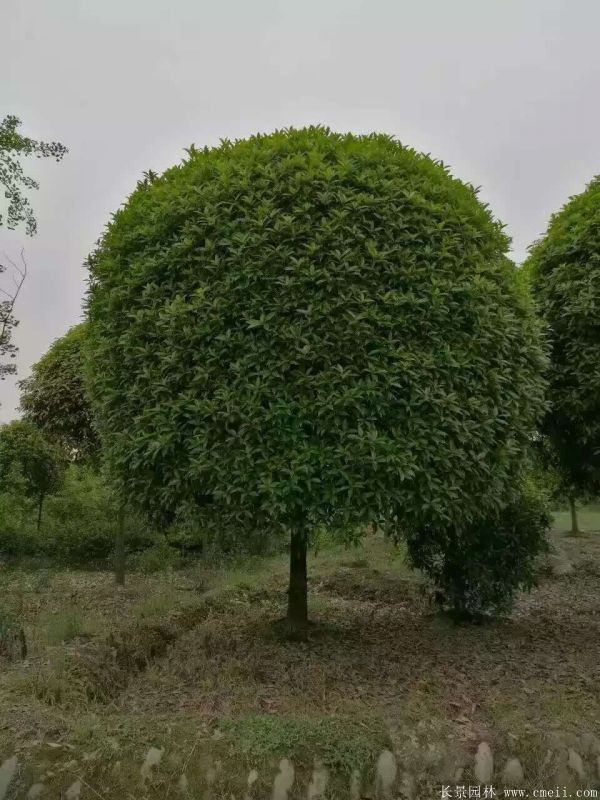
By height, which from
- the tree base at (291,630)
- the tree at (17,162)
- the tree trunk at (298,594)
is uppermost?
the tree at (17,162)

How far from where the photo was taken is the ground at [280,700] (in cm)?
369

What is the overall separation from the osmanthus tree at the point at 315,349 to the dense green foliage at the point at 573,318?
110 cm

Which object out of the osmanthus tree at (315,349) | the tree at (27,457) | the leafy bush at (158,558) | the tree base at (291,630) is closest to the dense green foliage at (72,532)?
the leafy bush at (158,558)

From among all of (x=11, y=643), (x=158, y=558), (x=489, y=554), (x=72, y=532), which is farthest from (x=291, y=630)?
(x=72, y=532)

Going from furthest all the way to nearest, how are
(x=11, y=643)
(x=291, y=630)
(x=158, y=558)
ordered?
(x=158, y=558) → (x=291, y=630) → (x=11, y=643)

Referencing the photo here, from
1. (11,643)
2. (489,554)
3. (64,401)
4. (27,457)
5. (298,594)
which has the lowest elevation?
(11,643)

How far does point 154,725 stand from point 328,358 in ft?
9.23

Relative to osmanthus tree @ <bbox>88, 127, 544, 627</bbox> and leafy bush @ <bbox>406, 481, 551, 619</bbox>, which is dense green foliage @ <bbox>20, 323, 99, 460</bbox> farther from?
leafy bush @ <bbox>406, 481, 551, 619</bbox>

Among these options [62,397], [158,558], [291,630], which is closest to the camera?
[291,630]

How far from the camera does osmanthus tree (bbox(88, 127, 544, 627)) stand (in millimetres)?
4902

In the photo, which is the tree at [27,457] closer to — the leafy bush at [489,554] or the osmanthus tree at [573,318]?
the leafy bush at [489,554]

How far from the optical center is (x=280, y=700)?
458 cm

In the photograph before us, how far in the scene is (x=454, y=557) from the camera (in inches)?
275

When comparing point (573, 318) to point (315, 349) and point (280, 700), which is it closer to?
point (315, 349)
